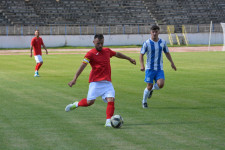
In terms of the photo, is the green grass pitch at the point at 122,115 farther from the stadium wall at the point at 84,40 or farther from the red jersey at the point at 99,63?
the stadium wall at the point at 84,40

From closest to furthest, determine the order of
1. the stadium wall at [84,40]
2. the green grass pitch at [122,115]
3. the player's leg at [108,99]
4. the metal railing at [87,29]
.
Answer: the green grass pitch at [122,115]
the player's leg at [108,99]
the metal railing at [87,29]
the stadium wall at [84,40]

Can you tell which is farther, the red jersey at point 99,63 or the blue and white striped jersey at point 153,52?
the blue and white striped jersey at point 153,52

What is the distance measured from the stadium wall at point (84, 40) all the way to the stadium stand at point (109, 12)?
315 cm

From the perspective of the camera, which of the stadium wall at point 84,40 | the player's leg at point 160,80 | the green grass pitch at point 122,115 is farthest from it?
the stadium wall at point 84,40

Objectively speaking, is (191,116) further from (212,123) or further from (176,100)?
(176,100)

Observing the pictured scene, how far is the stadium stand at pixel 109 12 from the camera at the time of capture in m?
62.6

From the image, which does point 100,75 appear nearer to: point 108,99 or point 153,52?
point 108,99

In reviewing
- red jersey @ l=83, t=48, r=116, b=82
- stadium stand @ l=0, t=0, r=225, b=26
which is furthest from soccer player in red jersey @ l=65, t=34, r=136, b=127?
stadium stand @ l=0, t=0, r=225, b=26

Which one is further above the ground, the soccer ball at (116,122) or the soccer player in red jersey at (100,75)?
the soccer player in red jersey at (100,75)

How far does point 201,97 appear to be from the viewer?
531 inches

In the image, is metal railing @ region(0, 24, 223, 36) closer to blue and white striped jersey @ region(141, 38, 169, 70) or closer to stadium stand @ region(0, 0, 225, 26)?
stadium stand @ region(0, 0, 225, 26)

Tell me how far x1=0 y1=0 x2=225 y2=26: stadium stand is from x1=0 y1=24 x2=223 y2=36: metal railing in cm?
250

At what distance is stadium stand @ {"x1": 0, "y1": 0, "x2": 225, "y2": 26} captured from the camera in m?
62.6

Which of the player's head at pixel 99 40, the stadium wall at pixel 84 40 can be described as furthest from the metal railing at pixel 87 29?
the player's head at pixel 99 40
